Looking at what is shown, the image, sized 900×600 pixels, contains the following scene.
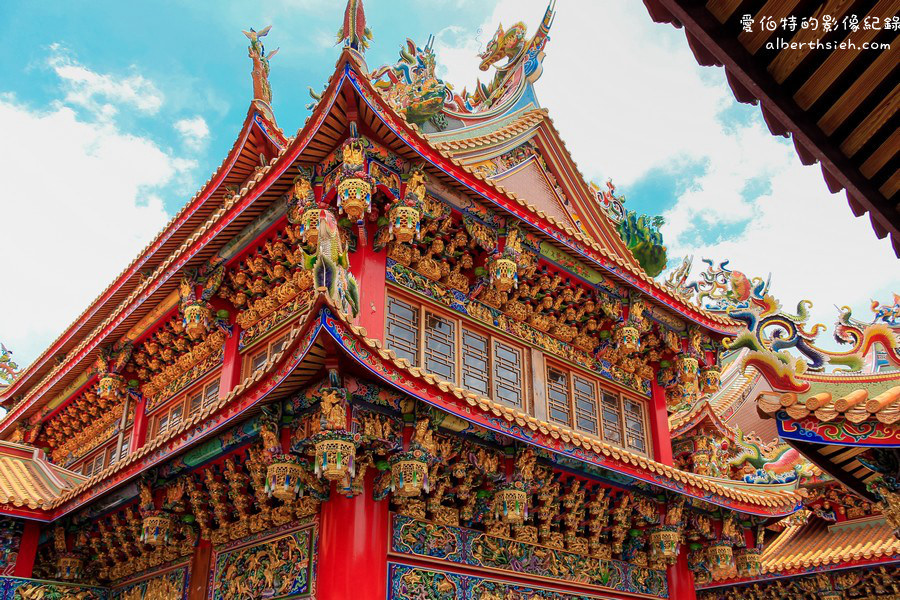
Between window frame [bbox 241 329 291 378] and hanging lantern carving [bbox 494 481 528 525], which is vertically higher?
window frame [bbox 241 329 291 378]

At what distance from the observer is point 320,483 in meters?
7.96

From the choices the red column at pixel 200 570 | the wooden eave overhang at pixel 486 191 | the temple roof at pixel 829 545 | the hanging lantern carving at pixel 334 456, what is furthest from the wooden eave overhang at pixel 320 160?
the temple roof at pixel 829 545

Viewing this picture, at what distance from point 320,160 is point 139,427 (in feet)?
21.9

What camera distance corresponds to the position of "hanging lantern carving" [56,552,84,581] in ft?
37.7

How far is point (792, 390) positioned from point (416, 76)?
7249 mm

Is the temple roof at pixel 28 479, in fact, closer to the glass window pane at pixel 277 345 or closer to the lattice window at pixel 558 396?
the glass window pane at pixel 277 345

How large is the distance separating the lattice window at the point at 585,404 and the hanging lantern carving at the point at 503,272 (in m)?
2.55

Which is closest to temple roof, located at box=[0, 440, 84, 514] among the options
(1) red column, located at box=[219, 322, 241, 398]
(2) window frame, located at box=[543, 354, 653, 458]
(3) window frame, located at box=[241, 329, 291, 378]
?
(1) red column, located at box=[219, 322, 241, 398]

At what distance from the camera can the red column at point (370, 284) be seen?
9227mm

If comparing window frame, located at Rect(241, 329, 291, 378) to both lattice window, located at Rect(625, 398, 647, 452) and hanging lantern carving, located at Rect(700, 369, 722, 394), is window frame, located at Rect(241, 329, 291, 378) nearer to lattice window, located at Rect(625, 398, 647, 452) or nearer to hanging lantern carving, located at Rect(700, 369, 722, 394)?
lattice window, located at Rect(625, 398, 647, 452)

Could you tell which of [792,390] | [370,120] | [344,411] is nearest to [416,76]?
[370,120]

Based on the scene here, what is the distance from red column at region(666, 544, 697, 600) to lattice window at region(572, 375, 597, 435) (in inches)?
94.3

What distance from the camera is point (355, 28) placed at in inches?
348

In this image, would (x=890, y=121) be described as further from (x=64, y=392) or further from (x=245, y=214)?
(x=64, y=392)
